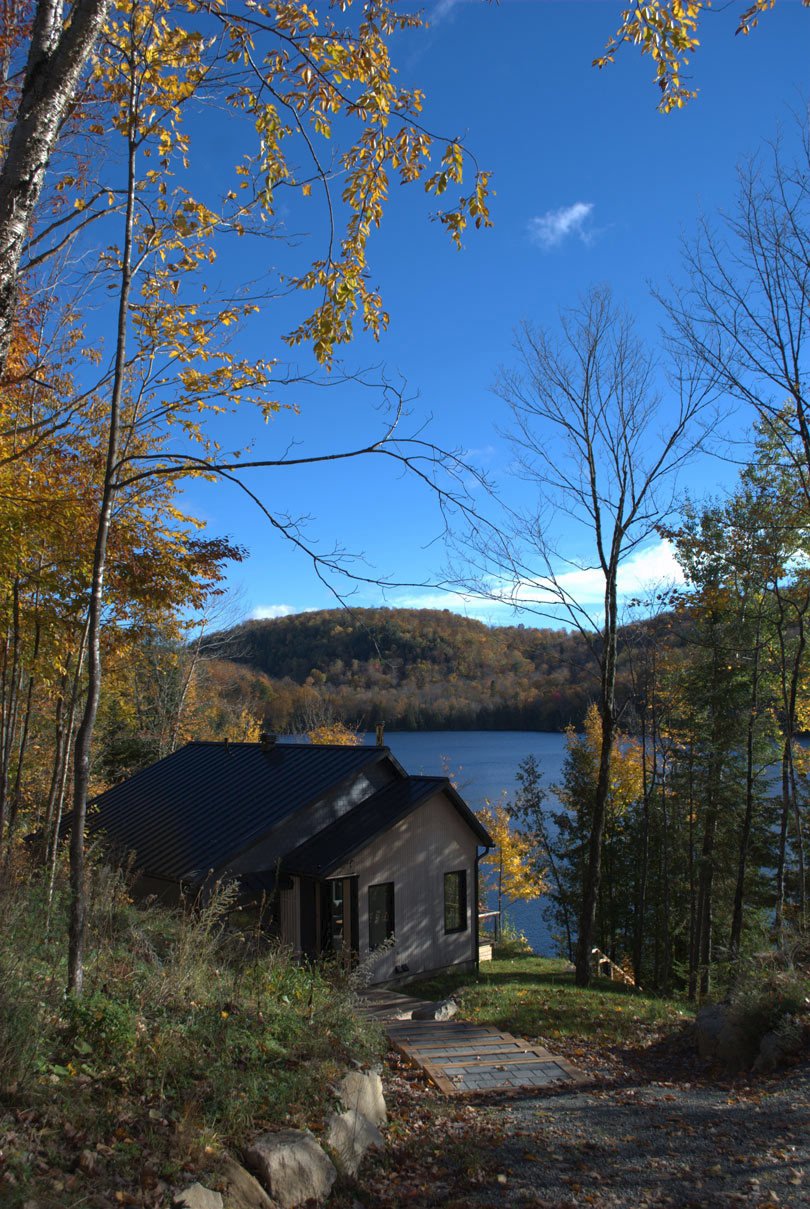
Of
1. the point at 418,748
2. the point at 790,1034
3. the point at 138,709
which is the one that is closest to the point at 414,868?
the point at 790,1034

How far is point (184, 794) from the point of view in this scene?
60.5 feet

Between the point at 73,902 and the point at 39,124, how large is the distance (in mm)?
4385

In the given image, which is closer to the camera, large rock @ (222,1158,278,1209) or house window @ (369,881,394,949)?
large rock @ (222,1158,278,1209)

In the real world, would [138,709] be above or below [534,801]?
above

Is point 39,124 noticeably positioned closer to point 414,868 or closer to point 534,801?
point 414,868

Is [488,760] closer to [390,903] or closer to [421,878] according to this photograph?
[421,878]

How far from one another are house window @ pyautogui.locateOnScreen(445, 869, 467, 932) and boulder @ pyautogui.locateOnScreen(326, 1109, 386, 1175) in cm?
1236

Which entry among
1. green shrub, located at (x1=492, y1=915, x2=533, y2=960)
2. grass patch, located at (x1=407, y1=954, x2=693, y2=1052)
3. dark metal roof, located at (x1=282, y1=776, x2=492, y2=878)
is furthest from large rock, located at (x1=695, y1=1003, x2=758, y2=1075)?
green shrub, located at (x1=492, y1=915, x2=533, y2=960)

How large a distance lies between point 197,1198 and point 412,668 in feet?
18.5

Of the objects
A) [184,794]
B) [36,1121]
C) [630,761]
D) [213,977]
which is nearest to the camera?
[36,1121]

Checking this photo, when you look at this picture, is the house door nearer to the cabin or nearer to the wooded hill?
the cabin

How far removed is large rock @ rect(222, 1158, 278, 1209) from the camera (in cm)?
371

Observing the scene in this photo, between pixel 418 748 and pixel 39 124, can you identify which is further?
pixel 418 748

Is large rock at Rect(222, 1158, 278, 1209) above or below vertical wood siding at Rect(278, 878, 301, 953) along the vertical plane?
above
